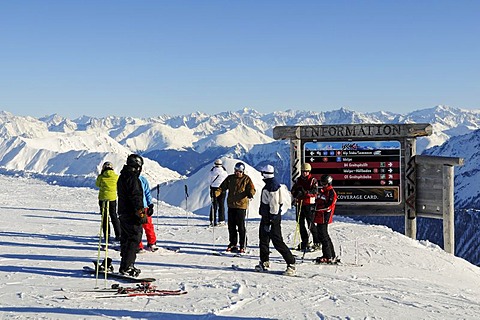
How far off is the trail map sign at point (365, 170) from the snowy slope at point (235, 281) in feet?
3.47

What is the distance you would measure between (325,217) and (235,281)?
115 inches

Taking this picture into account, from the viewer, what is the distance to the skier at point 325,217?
11.8 meters

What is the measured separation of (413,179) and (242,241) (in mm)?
6510

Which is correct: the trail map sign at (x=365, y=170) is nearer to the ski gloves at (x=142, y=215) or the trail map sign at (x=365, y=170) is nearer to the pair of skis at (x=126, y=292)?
the ski gloves at (x=142, y=215)

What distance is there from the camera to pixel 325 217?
11859mm

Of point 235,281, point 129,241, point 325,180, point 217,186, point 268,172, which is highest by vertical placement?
point 268,172

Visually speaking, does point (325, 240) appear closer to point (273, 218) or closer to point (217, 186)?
point (273, 218)

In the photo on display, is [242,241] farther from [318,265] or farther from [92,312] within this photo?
[92,312]

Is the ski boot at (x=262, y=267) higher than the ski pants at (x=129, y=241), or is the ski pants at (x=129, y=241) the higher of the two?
the ski pants at (x=129, y=241)

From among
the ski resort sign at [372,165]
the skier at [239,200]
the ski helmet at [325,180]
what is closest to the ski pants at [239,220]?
the skier at [239,200]

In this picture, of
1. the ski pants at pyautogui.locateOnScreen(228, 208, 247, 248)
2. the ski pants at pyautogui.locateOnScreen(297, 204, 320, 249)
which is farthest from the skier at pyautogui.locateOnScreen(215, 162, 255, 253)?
the ski pants at pyautogui.locateOnScreen(297, 204, 320, 249)

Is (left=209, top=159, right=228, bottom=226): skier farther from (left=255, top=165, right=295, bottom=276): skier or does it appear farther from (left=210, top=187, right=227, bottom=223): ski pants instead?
(left=255, top=165, right=295, bottom=276): skier

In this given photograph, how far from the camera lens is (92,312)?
7633 mm

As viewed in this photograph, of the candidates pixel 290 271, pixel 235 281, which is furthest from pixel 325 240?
pixel 235 281
